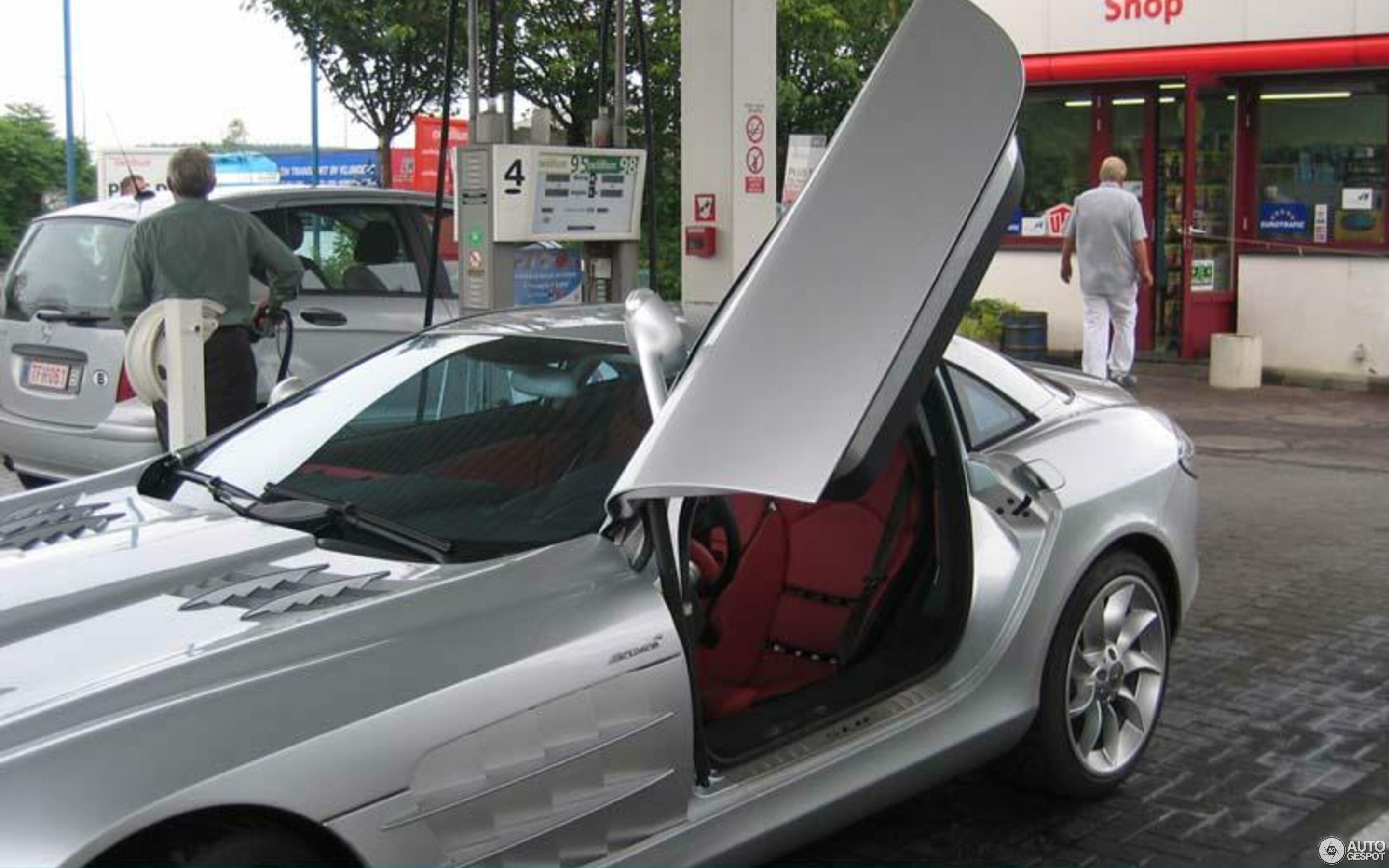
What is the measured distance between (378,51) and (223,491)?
17.0m

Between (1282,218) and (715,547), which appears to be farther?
(1282,218)

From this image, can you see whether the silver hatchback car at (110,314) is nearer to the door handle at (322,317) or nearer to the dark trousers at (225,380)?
the door handle at (322,317)

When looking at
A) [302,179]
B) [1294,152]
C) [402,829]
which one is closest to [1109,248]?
[1294,152]

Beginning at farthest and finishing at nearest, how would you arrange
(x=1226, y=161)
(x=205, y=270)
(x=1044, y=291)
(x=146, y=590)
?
(x=1044, y=291) → (x=1226, y=161) → (x=205, y=270) → (x=146, y=590)

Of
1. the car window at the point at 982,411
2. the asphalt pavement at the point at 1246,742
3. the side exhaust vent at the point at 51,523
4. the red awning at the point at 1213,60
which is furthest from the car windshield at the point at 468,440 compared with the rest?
the red awning at the point at 1213,60

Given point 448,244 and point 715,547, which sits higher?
point 448,244

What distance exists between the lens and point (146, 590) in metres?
3.25

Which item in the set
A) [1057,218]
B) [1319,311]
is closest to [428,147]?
[1057,218]

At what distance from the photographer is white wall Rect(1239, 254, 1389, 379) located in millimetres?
13406

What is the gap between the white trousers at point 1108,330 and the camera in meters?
12.5

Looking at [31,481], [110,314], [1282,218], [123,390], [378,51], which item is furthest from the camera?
[378,51]

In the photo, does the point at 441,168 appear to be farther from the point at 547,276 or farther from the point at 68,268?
the point at 68,268

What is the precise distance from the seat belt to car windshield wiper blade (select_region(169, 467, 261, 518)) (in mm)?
1568

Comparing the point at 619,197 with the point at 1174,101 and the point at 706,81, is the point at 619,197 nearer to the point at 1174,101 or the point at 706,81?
the point at 706,81
